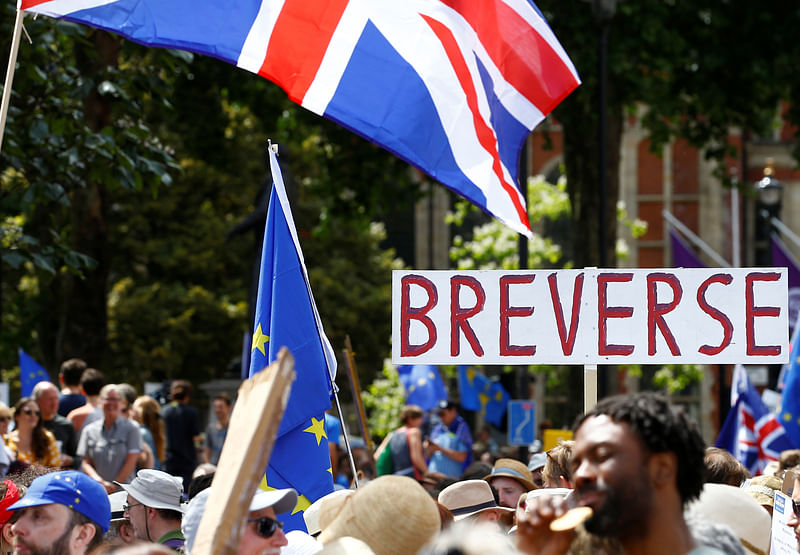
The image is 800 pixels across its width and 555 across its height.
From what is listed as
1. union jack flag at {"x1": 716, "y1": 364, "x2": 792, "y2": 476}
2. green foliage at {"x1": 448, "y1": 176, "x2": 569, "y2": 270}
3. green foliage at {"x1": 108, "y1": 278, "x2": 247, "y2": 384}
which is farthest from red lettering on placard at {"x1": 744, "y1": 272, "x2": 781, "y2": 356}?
green foliage at {"x1": 448, "y1": 176, "x2": 569, "y2": 270}

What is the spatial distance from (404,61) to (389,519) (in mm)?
3179

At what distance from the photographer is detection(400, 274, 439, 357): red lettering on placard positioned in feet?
18.5

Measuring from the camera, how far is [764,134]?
56.9ft

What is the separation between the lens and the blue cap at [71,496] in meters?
4.07

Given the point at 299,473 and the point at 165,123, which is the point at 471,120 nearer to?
the point at 299,473

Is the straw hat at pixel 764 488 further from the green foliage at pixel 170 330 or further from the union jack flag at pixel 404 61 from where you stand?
the green foliage at pixel 170 330

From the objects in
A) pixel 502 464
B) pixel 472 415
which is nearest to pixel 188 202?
pixel 472 415

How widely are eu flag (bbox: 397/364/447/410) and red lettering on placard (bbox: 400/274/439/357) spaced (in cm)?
1112

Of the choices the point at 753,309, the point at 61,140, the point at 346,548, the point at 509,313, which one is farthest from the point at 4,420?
the point at 346,548

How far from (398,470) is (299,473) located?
217 inches

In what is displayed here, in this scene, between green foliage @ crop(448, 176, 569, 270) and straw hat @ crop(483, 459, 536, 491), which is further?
green foliage @ crop(448, 176, 569, 270)

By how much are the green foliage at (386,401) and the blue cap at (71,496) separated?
73.4 ft

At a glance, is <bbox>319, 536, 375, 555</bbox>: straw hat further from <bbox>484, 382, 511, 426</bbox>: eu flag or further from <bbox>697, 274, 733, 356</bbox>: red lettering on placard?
<bbox>484, 382, 511, 426</bbox>: eu flag

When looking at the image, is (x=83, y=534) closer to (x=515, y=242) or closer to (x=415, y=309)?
(x=415, y=309)
